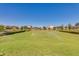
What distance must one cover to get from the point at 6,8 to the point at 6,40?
383mm

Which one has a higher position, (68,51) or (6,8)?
(6,8)

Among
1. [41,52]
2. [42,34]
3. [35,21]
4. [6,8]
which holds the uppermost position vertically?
[6,8]

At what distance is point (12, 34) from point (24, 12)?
1.02 feet

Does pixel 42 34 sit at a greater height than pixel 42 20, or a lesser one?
lesser

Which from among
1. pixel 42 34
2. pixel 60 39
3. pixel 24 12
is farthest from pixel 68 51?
pixel 24 12

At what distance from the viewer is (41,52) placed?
2486mm

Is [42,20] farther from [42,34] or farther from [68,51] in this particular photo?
[68,51]

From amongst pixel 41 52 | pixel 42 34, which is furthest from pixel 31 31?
pixel 41 52

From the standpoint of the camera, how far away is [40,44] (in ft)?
8.30

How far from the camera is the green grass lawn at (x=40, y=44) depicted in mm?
2484

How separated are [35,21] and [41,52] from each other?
38cm

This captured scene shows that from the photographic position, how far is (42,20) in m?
2.55

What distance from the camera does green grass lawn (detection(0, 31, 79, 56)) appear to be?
248 cm

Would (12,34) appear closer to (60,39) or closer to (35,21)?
(35,21)
